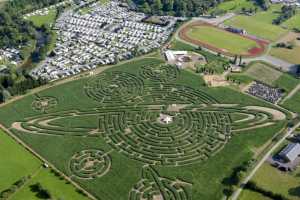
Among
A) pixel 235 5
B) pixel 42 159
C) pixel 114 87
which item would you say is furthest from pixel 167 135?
pixel 235 5

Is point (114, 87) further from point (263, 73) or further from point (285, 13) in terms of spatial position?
point (285, 13)

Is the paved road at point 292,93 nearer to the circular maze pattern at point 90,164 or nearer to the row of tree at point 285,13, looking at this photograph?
the row of tree at point 285,13

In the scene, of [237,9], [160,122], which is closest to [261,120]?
[160,122]

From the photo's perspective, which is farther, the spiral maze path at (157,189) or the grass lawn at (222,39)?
the grass lawn at (222,39)

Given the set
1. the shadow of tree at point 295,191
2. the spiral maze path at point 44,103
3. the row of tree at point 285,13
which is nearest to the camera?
the shadow of tree at point 295,191

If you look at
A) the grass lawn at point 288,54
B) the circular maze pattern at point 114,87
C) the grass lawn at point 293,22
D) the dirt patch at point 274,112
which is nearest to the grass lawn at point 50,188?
the circular maze pattern at point 114,87

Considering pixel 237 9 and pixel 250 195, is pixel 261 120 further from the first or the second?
pixel 237 9
